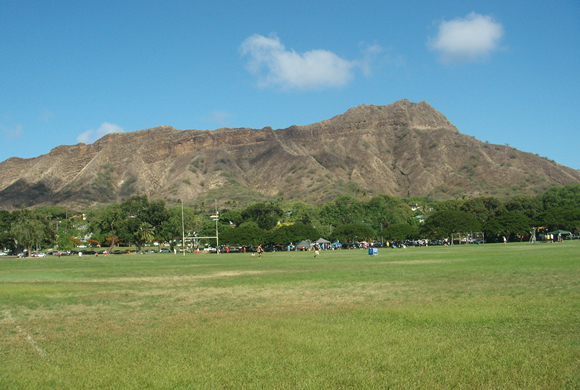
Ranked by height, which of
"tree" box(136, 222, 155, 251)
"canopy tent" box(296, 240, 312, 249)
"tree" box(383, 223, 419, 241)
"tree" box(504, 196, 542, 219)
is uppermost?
"tree" box(504, 196, 542, 219)

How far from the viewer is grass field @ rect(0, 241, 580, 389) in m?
7.57

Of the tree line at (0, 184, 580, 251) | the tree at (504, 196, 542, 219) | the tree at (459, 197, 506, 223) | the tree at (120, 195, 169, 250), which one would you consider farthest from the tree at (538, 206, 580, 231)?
the tree at (120, 195, 169, 250)

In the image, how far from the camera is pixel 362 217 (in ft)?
371

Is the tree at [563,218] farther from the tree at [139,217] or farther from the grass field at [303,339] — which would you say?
the grass field at [303,339]

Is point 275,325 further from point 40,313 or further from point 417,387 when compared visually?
point 40,313

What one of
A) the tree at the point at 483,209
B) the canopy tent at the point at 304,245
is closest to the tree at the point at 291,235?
the canopy tent at the point at 304,245

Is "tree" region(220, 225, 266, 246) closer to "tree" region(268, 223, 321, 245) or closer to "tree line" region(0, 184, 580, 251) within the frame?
"tree line" region(0, 184, 580, 251)

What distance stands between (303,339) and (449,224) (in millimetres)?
81657

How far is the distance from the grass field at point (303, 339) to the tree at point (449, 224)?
70.2 m

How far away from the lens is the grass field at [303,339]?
298 inches

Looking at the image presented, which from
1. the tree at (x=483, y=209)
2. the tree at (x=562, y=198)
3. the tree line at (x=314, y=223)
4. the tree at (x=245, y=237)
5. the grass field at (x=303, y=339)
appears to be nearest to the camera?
the grass field at (x=303, y=339)

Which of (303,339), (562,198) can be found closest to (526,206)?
(562,198)

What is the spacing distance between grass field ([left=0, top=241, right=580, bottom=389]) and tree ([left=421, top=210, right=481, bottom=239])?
70.2m

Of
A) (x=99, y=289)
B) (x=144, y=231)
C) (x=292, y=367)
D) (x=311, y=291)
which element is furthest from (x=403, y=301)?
(x=144, y=231)
